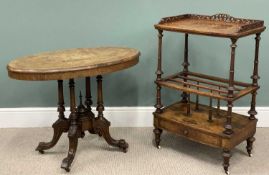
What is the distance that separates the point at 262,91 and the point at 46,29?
1.77 metres

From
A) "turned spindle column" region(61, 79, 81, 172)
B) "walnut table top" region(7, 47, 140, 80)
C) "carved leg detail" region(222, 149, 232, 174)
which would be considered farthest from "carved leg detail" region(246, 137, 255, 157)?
"turned spindle column" region(61, 79, 81, 172)

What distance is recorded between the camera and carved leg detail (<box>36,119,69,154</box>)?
9.43 ft

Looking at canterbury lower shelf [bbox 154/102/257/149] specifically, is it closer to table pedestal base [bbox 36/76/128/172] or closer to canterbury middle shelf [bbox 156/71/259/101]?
canterbury middle shelf [bbox 156/71/259/101]

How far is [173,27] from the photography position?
2715mm

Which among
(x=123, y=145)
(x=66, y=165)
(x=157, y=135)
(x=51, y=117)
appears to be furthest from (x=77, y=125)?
(x=51, y=117)

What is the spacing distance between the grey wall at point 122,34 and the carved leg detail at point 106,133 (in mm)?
565

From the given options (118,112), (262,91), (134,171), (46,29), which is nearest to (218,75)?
(262,91)

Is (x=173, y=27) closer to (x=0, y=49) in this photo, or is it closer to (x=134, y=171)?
(x=134, y=171)

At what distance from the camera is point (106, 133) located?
293cm

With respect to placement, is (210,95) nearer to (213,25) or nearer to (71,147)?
(213,25)

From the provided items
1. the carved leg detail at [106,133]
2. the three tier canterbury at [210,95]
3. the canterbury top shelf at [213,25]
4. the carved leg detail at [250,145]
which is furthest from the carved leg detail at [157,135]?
the canterbury top shelf at [213,25]

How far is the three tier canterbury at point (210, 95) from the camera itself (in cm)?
260

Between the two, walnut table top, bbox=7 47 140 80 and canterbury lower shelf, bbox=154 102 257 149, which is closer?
walnut table top, bbox=7 47 140 80

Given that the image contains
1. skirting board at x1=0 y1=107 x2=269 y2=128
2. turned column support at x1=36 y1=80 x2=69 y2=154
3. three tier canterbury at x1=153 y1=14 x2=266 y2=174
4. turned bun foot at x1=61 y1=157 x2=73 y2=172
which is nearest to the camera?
three tier canterbury at x1=153 y1=14 x2=266 y2=174
